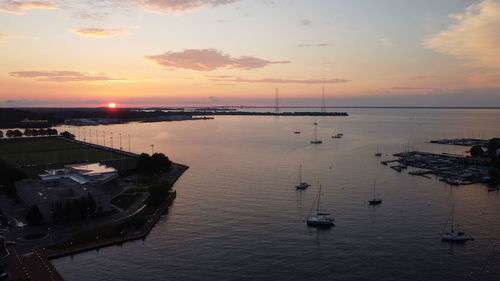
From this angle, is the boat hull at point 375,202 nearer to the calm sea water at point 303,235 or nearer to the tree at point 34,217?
the calm sea water at point 303,235

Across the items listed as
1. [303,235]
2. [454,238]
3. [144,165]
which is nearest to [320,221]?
[303,235]

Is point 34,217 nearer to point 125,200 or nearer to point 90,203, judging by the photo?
point 90,203

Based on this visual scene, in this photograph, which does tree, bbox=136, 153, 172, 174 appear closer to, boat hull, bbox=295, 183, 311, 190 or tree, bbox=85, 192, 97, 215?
tree, bbox=85, 192, 97, 215

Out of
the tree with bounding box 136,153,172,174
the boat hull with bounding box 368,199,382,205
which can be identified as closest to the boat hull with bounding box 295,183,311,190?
the boat hull with bounding box 368,199,382,205

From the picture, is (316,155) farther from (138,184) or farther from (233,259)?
(233,259)

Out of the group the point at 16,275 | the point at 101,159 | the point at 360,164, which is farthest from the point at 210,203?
the point at 360,164
